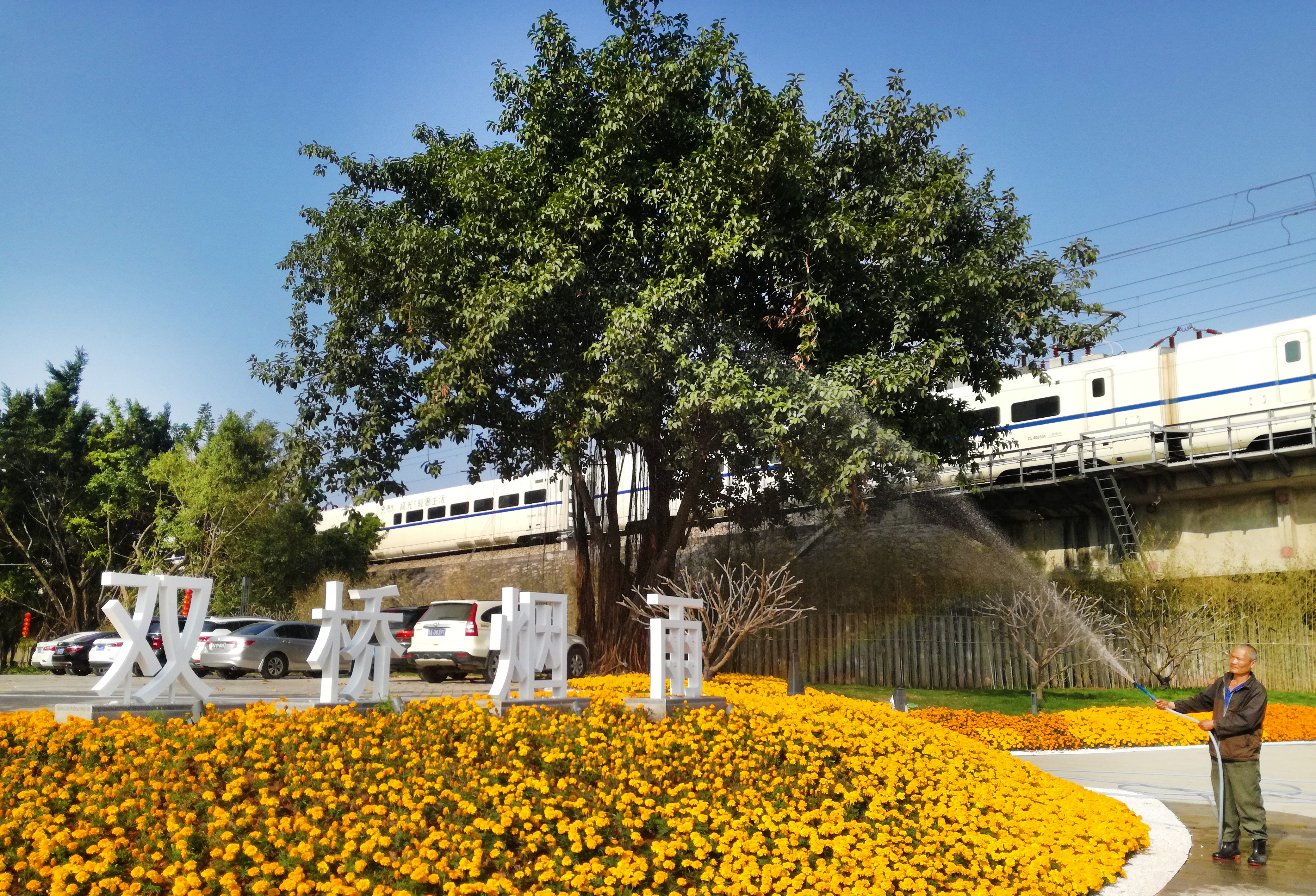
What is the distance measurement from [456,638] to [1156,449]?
15211 mm

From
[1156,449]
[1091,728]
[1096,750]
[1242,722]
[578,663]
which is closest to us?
[1242,722]

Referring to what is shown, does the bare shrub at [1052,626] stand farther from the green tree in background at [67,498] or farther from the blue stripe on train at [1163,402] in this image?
the green tree in background at [67,498]

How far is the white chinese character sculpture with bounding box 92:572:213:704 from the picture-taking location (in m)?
→ 7.66

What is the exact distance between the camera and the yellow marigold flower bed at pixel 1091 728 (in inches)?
468

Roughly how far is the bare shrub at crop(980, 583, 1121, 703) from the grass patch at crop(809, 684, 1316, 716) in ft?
1.39

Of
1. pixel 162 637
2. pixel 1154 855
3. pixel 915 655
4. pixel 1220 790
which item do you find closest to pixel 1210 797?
pixel 1220 790

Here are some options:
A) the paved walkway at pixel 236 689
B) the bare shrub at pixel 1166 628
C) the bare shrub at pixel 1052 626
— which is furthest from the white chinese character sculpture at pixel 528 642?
the bare shrub at pixel 1166 628

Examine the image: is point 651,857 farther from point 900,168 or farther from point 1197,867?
point 900,168

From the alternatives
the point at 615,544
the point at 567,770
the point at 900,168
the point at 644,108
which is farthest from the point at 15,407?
the point at 567,770

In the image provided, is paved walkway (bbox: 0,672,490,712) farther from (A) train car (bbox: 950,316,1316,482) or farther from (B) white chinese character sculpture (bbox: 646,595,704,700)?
(A) train car (bbox: 950,316,1316,482)

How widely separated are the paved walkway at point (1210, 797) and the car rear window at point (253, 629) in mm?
13457

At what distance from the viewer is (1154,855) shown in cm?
Answer: 642

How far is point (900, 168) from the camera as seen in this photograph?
17.0m

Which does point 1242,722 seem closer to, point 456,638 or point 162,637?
point 162,637
